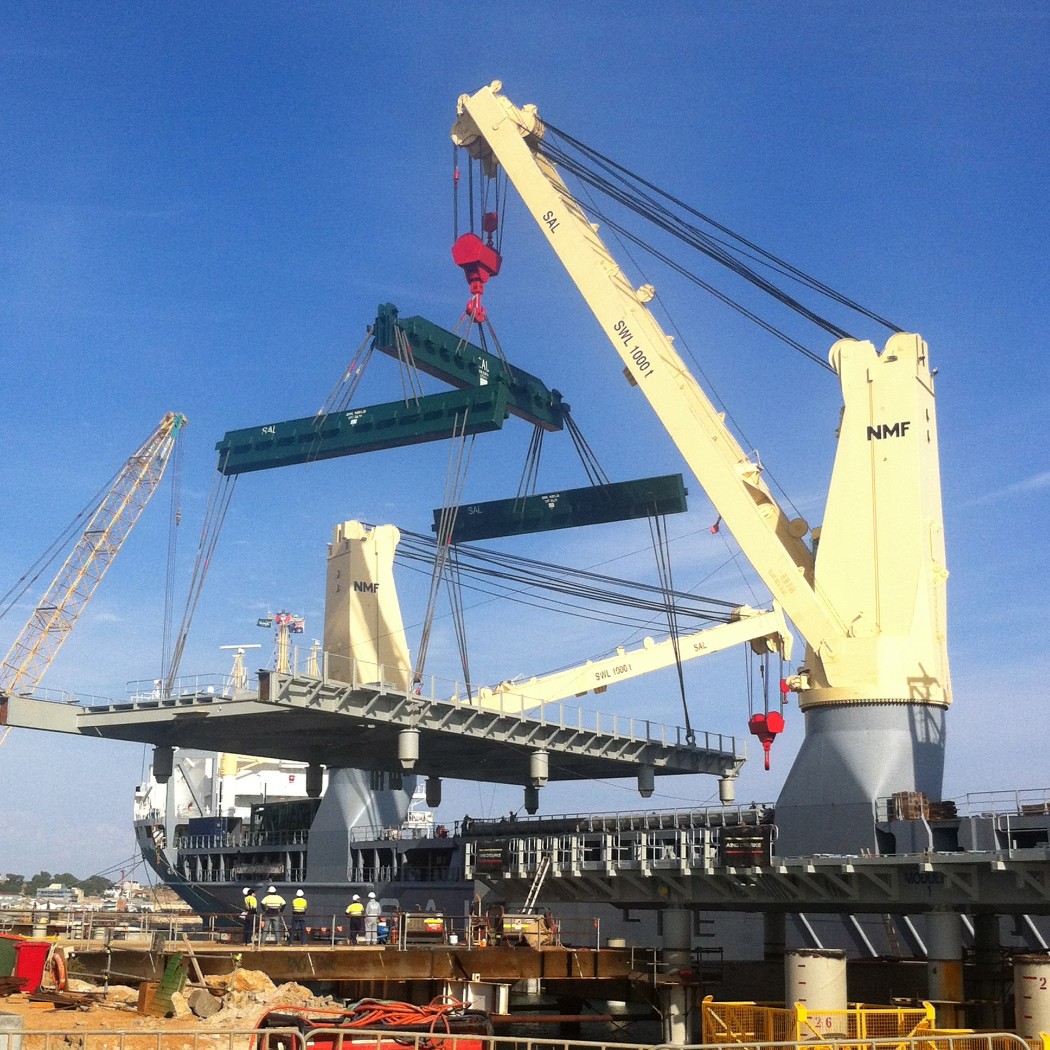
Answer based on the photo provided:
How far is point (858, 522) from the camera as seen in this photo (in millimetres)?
38906

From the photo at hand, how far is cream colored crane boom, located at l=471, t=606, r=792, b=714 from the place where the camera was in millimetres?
61688

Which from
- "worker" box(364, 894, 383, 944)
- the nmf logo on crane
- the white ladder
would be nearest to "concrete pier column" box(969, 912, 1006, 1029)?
the white ladder

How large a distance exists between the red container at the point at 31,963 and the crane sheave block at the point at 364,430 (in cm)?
2828

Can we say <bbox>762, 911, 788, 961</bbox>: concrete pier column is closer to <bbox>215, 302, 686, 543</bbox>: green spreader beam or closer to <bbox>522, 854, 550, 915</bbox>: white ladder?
<bbox>522, 854, 550, 915</bbox>: white ladder

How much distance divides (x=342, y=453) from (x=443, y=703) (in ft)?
46.1

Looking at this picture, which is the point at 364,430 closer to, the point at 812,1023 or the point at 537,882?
the point at 537,882

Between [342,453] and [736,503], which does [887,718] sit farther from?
[342,453]

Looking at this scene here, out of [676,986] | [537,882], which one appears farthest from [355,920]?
[676,986]

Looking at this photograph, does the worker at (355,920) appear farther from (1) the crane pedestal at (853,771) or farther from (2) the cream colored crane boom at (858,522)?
(2) the cream colored crane boom at (858,522)

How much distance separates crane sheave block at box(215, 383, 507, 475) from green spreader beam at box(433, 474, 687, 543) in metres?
5.05

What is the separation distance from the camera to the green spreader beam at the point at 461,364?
54344 mm

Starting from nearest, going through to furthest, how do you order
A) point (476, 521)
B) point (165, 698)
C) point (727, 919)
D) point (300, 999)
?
1. point (300, 999)
2. point (727, 919)
3. point (165, 698)
4. point (476, 521)

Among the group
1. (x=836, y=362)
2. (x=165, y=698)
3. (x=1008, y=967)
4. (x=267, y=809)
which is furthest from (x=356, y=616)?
(x=1008, y=967)

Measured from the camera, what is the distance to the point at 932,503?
39.2 meters
